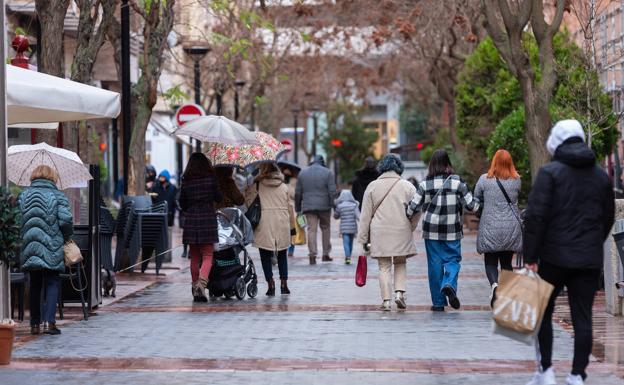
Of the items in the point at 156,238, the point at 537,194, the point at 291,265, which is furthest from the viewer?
the point at 291,265

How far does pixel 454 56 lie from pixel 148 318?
24.9 meters

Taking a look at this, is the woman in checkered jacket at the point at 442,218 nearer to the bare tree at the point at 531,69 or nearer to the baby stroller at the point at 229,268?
the baby stroller at the point at 229,268

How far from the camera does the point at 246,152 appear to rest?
18.5 metres

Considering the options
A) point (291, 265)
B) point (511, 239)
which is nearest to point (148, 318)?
point (511, 239)

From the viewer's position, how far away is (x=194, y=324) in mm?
14156

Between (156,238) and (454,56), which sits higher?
(454,56)

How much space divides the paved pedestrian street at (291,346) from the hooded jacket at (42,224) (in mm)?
714

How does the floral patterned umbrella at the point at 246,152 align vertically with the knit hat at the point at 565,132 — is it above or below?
above

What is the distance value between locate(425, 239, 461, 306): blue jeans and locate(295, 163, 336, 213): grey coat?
371 inches

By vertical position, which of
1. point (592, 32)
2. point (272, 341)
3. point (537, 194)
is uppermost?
point (592, 32)

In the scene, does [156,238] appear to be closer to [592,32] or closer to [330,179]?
[330,179]

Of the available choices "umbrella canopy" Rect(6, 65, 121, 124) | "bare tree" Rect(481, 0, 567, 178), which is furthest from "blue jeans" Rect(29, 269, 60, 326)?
"bare tree" Rect(481, 0, 567, 178)

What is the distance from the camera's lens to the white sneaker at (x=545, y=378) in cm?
931

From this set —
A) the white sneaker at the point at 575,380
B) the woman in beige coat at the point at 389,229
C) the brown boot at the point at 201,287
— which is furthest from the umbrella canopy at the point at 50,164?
the white sneaker at the point at 575,380
